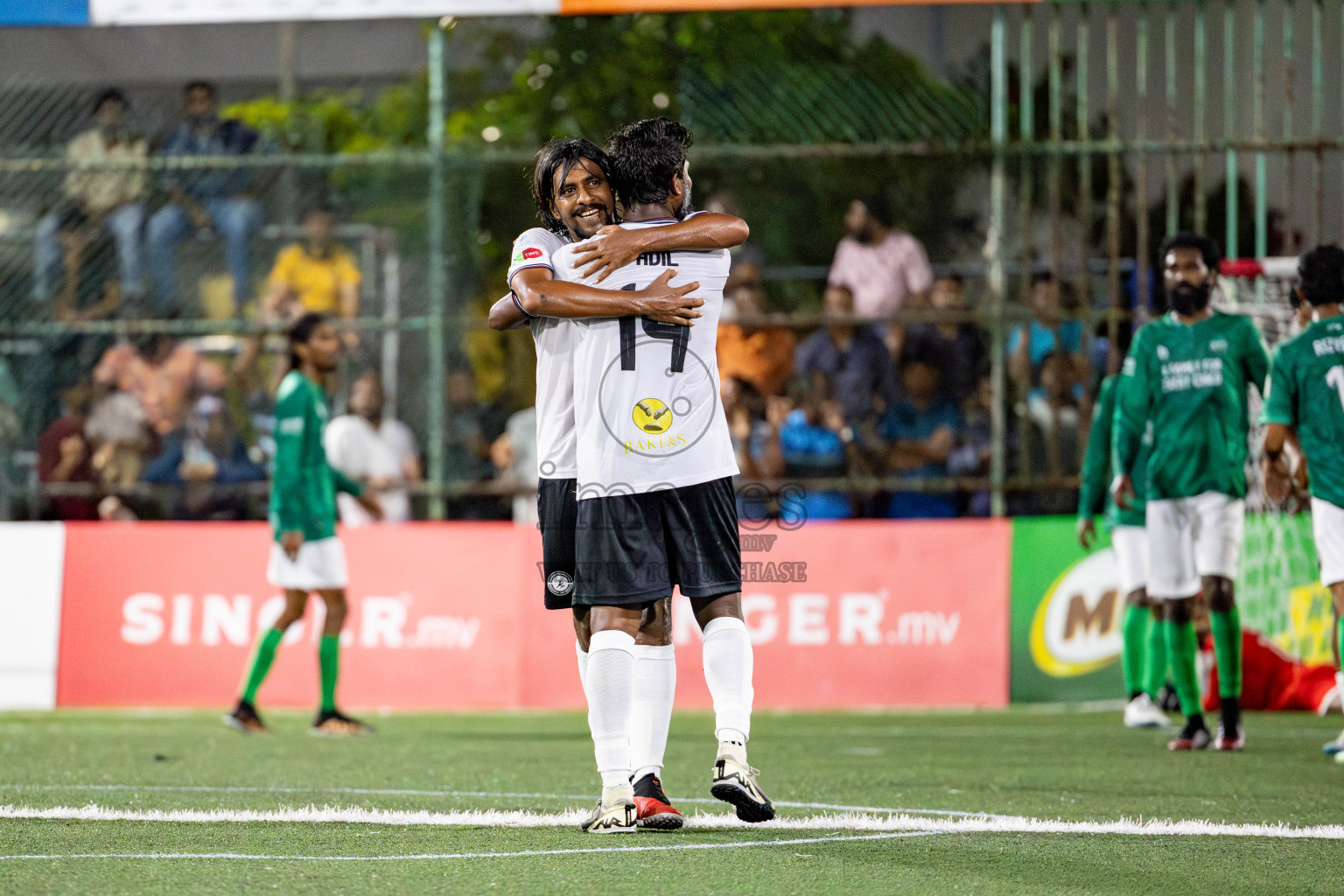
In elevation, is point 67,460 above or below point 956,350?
below

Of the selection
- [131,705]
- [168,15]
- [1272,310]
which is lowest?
[131,705]

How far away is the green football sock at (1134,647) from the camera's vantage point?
1009cm

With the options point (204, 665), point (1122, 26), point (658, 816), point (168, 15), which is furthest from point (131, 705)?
point (1122, 26)

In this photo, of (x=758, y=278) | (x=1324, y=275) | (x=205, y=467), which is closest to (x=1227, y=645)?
(x=1324, y=275)

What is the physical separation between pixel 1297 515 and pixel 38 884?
937 cm

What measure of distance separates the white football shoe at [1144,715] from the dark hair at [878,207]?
4.39 metres

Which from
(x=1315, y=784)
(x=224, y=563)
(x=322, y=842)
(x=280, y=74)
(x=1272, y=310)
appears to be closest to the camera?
(x=322, y=842)

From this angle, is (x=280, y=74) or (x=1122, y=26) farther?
(x=280, y=74)

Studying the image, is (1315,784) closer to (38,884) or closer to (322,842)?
(322,842)

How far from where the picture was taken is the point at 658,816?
508cm

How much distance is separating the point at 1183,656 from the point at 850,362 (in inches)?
167

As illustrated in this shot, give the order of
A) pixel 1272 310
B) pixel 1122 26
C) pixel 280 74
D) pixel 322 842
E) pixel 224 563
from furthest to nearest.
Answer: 1. pixel 280 74
2. pixel 1122 26
3. pixel 224 563
4. pixel 1272 310
5. pixel 322 842

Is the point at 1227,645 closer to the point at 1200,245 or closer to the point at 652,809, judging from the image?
the point at 1200,245

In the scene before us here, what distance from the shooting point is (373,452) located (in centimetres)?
1283
